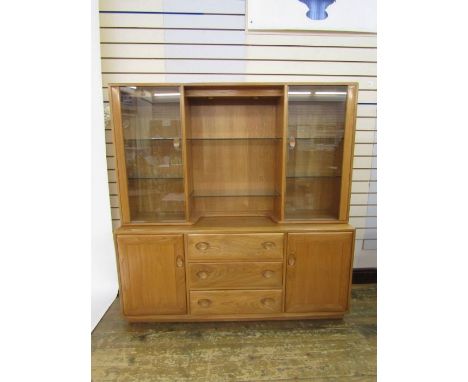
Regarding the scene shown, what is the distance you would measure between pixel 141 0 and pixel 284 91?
1.49 metres

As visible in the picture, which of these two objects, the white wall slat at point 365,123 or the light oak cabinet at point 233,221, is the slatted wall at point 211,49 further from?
the light oak cabinet at point 233,221

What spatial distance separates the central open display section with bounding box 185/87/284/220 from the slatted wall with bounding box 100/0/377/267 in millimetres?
273

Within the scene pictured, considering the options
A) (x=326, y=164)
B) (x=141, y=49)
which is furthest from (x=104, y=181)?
(x=326, y=164)

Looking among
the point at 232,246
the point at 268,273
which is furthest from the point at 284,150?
the point at 268,273

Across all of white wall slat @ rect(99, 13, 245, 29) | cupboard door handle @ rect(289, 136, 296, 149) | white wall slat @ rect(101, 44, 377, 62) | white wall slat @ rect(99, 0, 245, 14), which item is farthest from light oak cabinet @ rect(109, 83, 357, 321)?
white wall slat @ rect(99, 0, 245, 14)

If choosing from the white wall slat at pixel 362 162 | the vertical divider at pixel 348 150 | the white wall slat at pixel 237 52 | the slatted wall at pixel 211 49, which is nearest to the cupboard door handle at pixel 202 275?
the vertical divider at pixel 348 150

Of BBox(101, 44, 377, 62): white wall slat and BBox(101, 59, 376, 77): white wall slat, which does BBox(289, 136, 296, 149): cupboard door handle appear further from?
BBox(101, 44, 377, 62): white wall slat

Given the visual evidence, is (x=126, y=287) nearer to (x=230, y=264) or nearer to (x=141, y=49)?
(x=230, y=264)

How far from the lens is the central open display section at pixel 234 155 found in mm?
2297

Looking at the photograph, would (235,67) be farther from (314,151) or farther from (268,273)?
(268,273)

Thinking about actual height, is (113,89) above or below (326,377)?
above

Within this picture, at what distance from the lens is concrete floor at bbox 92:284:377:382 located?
1.74 metres

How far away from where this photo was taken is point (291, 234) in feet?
6.65

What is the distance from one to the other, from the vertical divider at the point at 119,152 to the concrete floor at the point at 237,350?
0.96m
